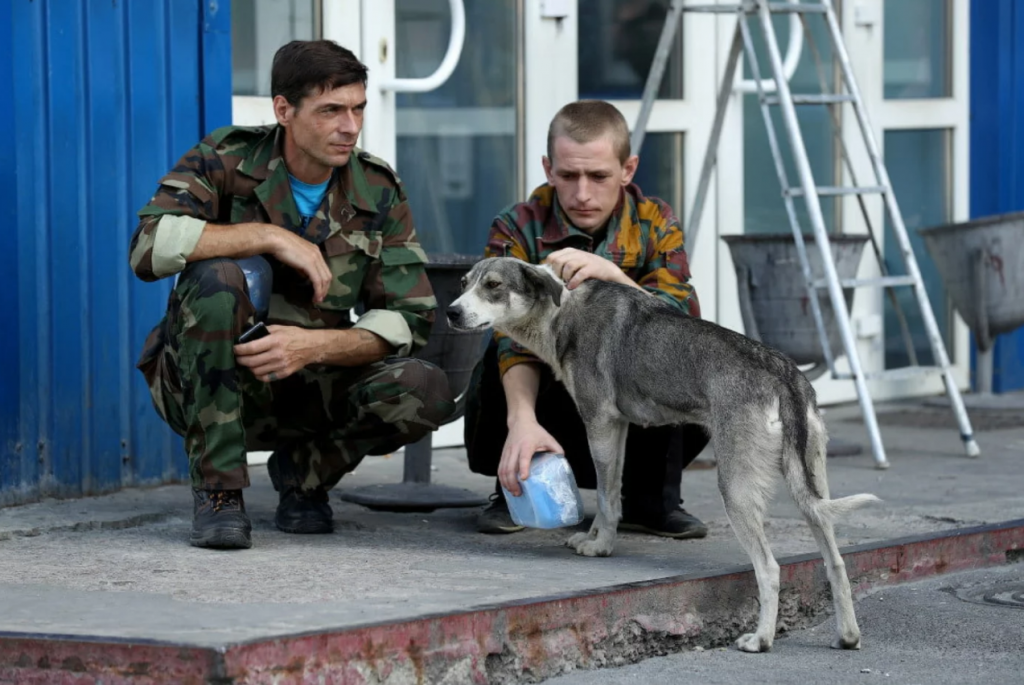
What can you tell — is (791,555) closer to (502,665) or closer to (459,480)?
(502,665)

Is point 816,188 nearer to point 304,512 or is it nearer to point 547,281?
point 547,281

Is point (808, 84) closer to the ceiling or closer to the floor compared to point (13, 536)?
closer to the ceiling

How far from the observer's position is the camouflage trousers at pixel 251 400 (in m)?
4.60

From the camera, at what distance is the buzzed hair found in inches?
193

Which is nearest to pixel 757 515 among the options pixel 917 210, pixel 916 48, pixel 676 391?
pixel 676 391

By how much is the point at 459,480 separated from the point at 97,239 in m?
1.64

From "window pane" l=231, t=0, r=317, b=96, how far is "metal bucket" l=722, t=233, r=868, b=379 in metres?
2.16

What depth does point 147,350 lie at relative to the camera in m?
4.96

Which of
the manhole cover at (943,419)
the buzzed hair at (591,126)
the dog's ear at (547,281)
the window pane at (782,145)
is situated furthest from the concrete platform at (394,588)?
the window pane at (782,145)

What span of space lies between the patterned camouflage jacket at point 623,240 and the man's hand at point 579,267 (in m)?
0.23

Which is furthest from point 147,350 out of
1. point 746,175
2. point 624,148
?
point 746,175

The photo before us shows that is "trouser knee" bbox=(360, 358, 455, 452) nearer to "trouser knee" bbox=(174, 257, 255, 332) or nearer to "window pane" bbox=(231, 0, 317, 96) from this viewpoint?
"trouser knee" bbox=(174, 257, 255, 332)

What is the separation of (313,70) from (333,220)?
1.53 ft

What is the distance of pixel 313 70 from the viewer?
15.8 feet
